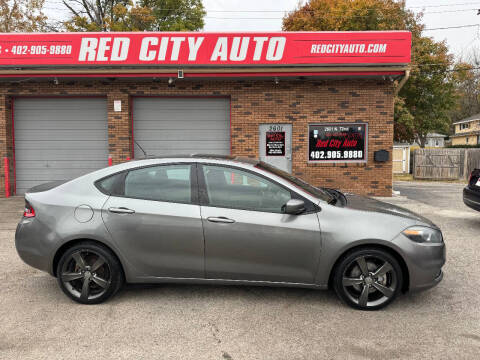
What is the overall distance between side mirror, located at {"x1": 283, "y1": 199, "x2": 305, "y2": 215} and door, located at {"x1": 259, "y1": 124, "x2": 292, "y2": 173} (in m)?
7.54

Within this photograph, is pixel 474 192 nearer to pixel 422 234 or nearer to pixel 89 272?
pixel 422 234

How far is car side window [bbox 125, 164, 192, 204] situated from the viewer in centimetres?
378

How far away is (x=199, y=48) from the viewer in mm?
10445

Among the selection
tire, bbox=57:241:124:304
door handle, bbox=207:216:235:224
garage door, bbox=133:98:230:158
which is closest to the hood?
door handle, bbox=207:216:235:224

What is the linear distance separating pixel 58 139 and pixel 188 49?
481 centimetres

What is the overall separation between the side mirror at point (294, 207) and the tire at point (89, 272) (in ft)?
5.82

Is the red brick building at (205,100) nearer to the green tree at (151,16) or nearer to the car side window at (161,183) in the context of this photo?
the car side window at (161,183)

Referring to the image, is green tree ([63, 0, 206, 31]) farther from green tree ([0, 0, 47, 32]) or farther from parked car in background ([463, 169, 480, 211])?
parked car in background ([463, 169, 480, 211])

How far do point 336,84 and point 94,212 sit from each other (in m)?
8.93

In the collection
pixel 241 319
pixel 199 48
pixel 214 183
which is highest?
pixel 199 48

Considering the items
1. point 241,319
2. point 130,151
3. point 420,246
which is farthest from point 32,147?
point 420,246

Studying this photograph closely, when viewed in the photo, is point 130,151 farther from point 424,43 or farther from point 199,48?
point 424,43

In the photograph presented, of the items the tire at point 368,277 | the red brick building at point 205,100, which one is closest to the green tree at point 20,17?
the red brick building at point 205,100

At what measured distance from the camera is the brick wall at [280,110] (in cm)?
1098
